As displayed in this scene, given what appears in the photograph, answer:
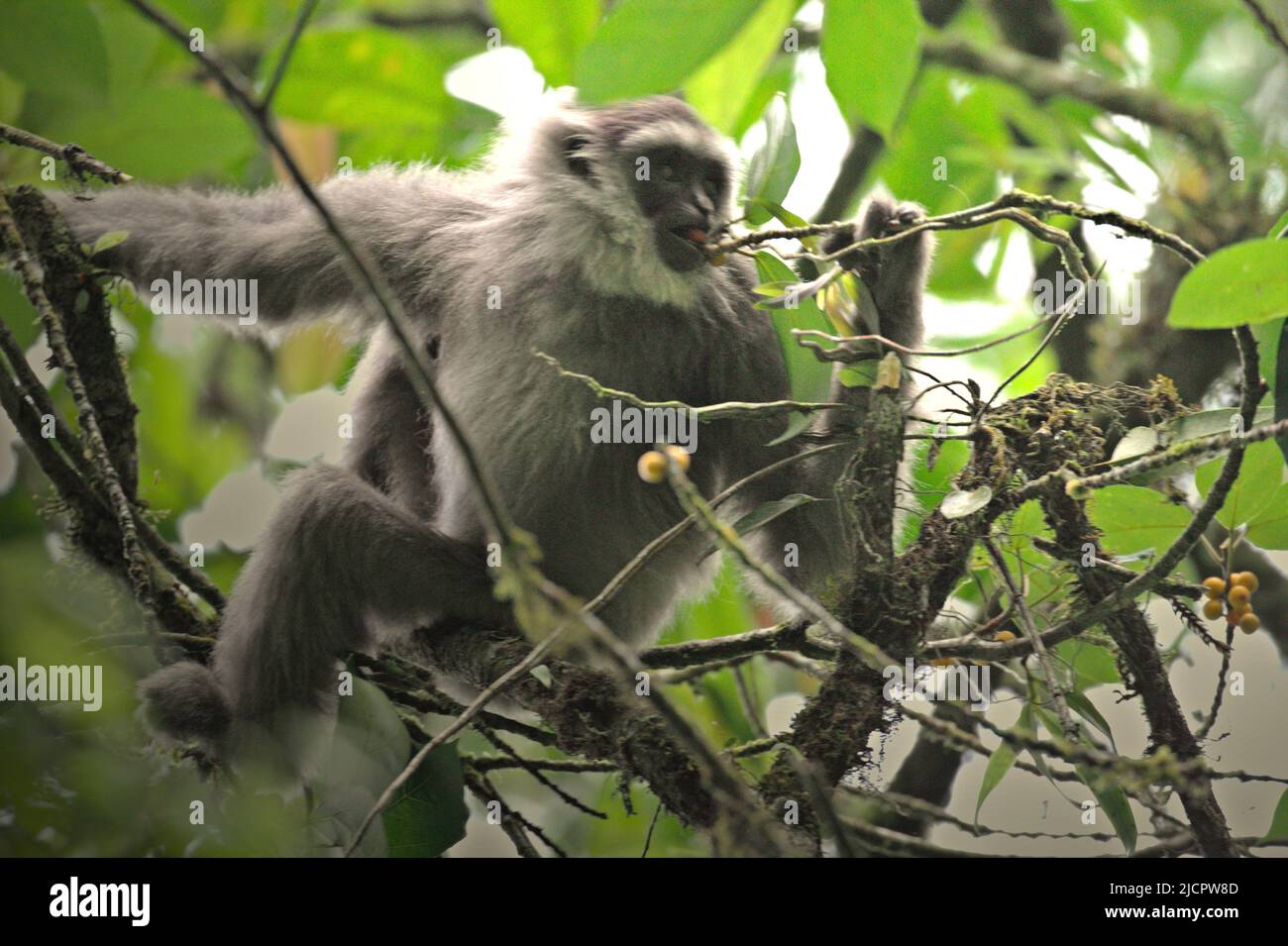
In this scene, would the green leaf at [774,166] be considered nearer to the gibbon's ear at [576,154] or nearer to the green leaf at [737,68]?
the green leaf at [737,68]

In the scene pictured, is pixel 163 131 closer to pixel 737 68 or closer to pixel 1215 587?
pixel 737 68

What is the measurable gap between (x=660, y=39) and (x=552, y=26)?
2.16 ft

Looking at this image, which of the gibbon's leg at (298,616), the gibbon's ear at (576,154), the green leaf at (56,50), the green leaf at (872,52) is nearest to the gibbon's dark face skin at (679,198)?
the gibbon's ear at (576,154)

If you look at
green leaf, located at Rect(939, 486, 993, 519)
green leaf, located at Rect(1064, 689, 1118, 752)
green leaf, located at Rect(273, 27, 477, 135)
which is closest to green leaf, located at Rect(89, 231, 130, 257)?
green leaf, located at Rect(273, 27, 477, 135)

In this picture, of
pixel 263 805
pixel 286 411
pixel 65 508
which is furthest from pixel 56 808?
pixel 286 411

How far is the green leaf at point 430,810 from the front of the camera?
1.85 meters

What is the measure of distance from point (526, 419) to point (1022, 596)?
108 cm

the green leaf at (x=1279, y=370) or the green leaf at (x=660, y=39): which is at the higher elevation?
the green leaf at (x=660, y=39)

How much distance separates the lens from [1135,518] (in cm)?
194

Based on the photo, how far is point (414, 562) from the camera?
7.78 feet

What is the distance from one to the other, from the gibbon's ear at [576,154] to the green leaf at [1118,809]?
5.14 ft

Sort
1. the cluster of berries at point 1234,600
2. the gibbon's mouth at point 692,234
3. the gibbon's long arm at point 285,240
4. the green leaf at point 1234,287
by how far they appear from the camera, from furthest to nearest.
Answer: the gibbon's long arm at point 285,240, the gibbon's mouth at point 692,234, the cluster of berries at point 1234,600, the green leaf at point 1234,287
